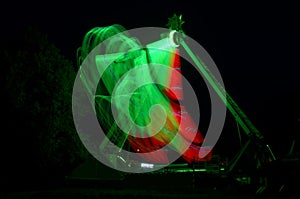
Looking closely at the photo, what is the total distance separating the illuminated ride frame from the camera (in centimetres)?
1405

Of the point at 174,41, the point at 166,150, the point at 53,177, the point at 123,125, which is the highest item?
the point at 174,41

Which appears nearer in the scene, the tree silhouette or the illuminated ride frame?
the illuminated ride frame

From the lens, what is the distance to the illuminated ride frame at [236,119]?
553 inches

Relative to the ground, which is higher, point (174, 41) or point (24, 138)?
point (174, 41)

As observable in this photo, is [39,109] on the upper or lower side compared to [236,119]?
lower

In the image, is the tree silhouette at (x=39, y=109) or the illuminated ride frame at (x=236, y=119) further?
the tree silhouette at (x=39, y=109)

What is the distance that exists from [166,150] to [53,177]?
547 cm

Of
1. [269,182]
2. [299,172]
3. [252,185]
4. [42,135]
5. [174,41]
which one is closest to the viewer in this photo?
[299,172]

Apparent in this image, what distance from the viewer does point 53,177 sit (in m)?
20.2

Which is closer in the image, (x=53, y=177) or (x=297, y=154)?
(x=297, y=154)

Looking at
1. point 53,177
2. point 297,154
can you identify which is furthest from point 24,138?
point 297,154

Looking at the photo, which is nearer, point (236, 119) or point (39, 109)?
point (236, 119)

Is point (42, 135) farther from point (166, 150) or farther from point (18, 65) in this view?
point (166, 150)

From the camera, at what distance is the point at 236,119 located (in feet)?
50.5
